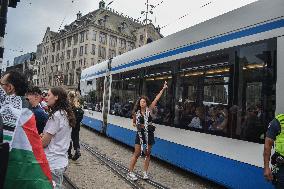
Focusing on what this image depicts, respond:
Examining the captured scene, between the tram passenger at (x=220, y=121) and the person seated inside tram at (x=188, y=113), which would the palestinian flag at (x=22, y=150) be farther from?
the person seated inside tram at (x=188, y=113)

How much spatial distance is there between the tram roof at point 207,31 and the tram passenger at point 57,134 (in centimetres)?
383

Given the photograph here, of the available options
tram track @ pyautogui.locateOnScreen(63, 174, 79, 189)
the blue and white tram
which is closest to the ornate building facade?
the blue and white tram

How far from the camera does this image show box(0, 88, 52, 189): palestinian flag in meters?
2.11

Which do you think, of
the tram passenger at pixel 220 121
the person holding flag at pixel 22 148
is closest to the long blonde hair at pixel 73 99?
the tram passenger at pixel 220 121

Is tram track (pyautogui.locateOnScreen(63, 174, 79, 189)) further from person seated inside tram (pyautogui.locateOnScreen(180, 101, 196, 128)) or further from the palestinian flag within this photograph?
the palestinian flag

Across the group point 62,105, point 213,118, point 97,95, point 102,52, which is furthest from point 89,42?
point 62,105

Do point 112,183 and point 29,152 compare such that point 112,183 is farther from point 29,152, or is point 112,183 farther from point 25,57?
point 25,57

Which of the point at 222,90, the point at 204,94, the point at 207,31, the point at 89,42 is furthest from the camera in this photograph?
the point at 89,42

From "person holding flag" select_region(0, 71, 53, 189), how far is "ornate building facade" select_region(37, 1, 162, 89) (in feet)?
215

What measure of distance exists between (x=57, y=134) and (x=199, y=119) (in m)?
4.38

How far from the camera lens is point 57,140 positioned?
13.8ft

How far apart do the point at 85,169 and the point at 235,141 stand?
3.98 meters

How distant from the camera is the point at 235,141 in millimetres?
6820

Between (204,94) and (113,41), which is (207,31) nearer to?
(204,94)
